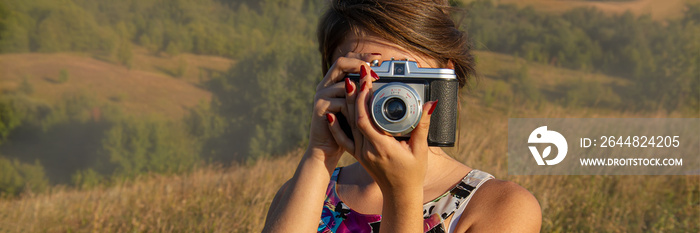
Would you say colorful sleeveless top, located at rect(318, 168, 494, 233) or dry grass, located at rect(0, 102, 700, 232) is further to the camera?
dry grass, located at rect(0, 102, 700, 232)

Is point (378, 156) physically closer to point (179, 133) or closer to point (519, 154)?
point (519, 154)

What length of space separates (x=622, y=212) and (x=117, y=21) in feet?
38.5

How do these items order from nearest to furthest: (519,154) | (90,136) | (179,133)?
(519,154) → (179,133) → (90,136)

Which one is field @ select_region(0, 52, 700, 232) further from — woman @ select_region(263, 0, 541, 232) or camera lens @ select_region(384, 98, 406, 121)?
camera lens @ select_region(384, 98, 406, 121)

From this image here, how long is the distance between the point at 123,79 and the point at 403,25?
475 inches

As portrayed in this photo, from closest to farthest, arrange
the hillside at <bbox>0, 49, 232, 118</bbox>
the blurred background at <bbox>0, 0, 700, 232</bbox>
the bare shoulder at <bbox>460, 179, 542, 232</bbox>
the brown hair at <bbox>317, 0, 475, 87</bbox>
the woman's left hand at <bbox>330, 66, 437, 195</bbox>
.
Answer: the woman's left hand at <bbox>330, 66, 437, 195</bbox>
the bare shoulder at <bbox>460, 179, 542, 232</bbox>
the brown hair at <bbox>317, 0, 475, 87</bbox>
the blurred background at <bbox>0, 0, 700, 232</bbox>
the hillside at <bbox>0, 49, 232, 118</bbox>

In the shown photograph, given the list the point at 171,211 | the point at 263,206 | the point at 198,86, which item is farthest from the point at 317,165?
the point at 198,86

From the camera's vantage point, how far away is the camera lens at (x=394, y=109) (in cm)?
109

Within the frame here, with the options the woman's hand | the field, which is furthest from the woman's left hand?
the field

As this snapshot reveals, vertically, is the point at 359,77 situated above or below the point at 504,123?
above

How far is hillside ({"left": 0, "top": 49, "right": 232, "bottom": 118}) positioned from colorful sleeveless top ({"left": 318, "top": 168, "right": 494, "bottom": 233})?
34.5 ft

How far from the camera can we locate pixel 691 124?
6.57m

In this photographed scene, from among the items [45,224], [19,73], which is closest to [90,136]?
[19,73]

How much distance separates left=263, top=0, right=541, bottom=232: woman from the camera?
3.61ft
